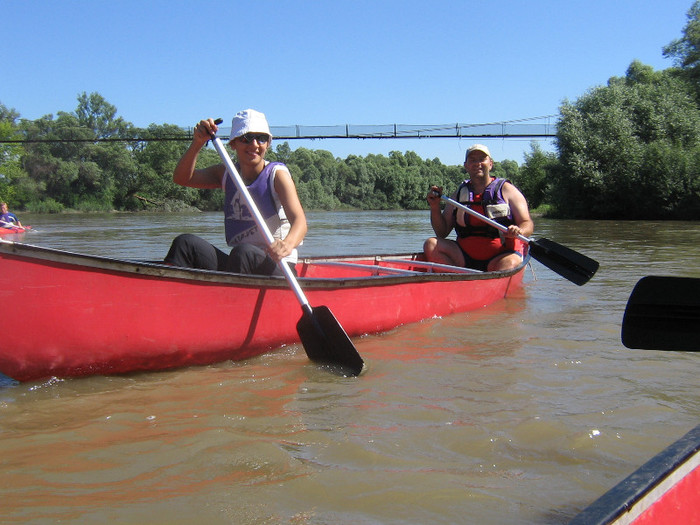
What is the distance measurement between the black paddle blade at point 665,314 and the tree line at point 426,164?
57.3ft

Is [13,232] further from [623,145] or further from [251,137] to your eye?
[623,145]

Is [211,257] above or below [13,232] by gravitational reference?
above

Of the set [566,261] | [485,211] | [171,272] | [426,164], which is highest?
[426,164]

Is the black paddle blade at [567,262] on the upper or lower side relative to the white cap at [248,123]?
lower

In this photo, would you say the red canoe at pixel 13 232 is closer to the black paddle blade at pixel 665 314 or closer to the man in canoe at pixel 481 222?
the man in canoe at pixel 481 222

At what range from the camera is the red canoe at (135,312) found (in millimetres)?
3080

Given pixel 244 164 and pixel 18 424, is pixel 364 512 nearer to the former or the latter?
pixel 18 424

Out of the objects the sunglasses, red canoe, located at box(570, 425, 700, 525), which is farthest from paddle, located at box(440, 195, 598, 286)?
red canoe, located at box(570, 425, 700, 525)

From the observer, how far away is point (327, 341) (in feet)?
12.3

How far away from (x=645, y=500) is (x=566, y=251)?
19.2 feet

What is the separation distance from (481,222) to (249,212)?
307 centimetres

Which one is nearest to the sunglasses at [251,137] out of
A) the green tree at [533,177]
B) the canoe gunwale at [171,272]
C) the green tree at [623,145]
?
the canoe gunwale at [171,272]

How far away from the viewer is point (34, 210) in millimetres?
51312

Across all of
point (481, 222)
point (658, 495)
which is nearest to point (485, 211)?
point (481, 222)
